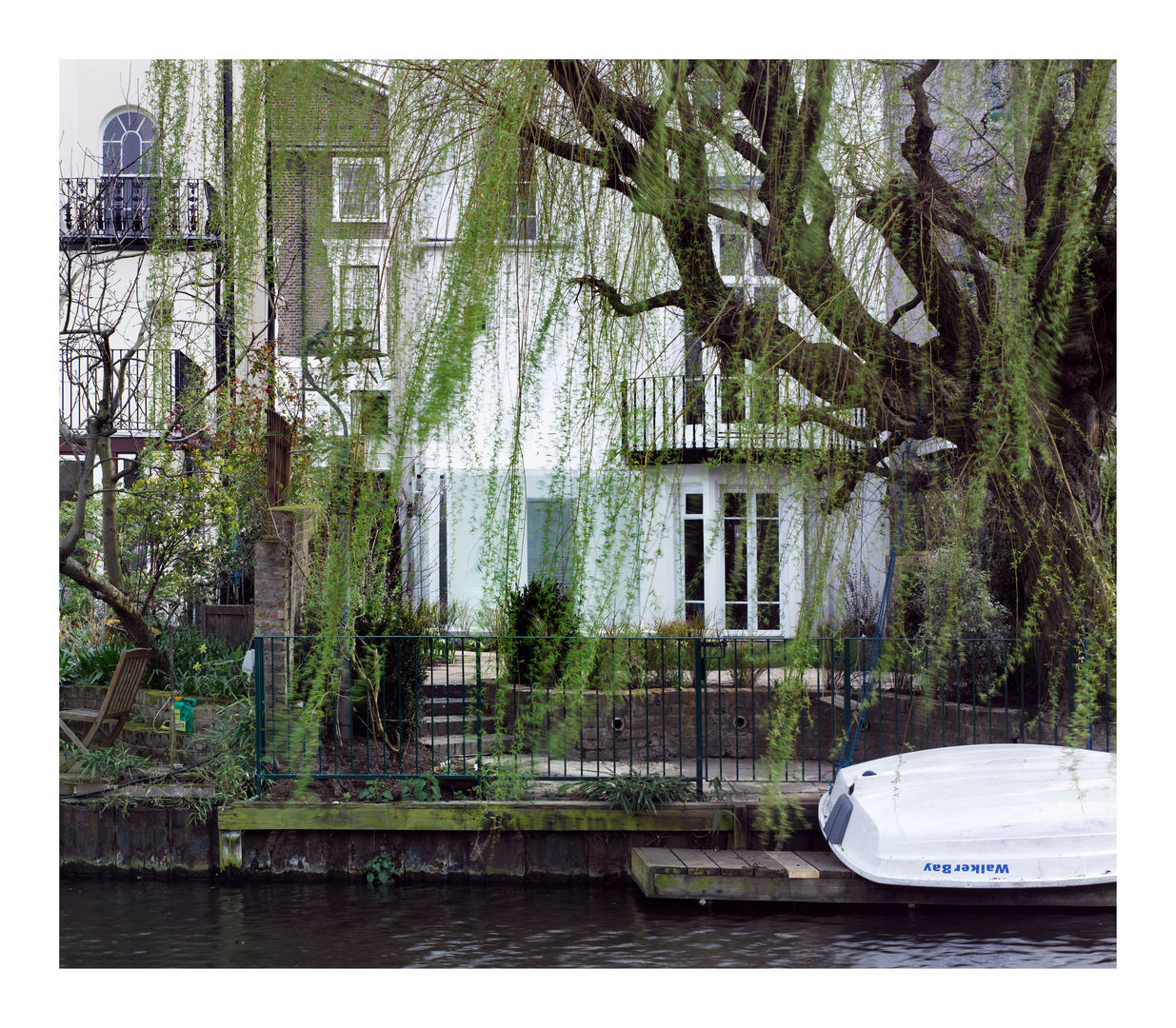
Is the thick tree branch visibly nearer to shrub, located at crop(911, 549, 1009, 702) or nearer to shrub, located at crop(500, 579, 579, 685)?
shrub, located at crop(500, 579, 579, 685)

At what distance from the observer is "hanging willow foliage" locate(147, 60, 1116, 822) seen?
172 centimetres

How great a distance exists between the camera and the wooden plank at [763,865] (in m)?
3.13

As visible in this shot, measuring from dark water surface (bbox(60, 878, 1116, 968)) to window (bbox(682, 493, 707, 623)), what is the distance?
1069 mm

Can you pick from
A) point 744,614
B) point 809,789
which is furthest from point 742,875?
point 744,614

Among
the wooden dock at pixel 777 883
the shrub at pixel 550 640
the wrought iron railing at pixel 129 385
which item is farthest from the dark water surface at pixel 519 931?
the wrought iron railing at pixel 129 385

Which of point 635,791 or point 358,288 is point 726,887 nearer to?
point 635,791

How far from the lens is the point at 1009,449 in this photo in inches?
75.0

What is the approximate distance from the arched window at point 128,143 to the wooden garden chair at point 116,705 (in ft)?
6.68

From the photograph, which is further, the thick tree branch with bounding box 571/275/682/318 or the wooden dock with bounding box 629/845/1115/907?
the wooden dock with bounding box 629/845/1115/907

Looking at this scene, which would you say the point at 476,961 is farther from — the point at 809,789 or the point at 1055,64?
the point at 1055,64

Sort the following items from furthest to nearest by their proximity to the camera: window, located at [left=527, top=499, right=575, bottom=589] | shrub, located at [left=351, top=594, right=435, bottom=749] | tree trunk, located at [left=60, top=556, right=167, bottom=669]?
shrub, located at [left=351, top=594, right=435, bottom=749], tree trunk, located at [left=60, top=556, right=167, bottom=669], window, located at [left=527, top=499, right=575, bottom=589]

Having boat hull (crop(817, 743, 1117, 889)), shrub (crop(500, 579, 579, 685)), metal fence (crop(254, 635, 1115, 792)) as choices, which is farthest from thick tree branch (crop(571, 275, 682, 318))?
boat hull (crop(817, 743, 1117, 889))

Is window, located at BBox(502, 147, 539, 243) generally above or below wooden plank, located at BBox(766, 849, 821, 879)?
above

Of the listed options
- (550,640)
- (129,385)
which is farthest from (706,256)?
(129,385)
